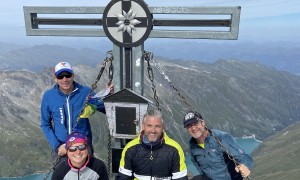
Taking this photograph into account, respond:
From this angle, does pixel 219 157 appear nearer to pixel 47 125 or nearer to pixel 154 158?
pixel 154 158

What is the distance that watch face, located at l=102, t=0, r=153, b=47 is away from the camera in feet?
25.3

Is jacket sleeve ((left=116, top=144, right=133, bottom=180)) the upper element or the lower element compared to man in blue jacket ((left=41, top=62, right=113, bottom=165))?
lower

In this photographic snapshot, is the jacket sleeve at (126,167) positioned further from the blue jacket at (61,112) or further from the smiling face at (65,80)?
the smiling face at (65,80)

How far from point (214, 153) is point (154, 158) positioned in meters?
2.09

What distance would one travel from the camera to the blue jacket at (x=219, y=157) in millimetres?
8828

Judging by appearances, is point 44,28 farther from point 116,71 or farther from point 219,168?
point 219,168

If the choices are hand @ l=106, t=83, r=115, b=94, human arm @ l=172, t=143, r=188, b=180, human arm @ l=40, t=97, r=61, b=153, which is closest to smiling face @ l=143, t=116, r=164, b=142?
human arm @ l=172, t=143, r=188, b=180

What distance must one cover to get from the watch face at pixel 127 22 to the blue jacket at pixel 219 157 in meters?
3.30

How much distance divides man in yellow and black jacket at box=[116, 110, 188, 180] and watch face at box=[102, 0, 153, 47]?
1.83m

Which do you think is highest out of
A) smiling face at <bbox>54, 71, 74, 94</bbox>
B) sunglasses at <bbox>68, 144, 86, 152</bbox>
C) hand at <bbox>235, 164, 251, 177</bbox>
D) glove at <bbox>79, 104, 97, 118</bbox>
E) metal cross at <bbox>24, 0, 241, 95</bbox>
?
metal cross at <bbox>24, 0, 241, 95</bbox>

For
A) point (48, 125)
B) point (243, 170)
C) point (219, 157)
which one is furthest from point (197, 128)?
point (48, 125)

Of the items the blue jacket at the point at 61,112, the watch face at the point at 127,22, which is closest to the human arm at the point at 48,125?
the blue jacket at the point at 61,112

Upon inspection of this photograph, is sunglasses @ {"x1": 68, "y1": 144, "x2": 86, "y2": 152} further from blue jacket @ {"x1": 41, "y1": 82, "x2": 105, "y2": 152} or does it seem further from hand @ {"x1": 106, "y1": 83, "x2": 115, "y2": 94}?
hand @ {"x1": 106, "y1": 83, "x2": 115, "y2": 94}

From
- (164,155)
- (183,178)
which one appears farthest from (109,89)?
(183,178)
